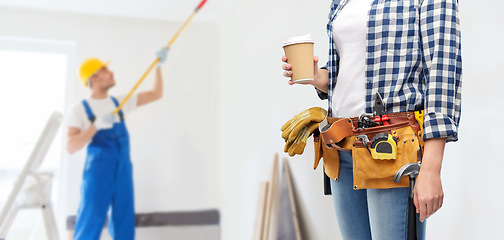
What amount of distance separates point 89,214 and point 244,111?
1146 millimetres

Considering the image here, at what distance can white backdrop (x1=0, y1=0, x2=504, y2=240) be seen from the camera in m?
1.42

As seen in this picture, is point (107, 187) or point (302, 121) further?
point (107, 187)

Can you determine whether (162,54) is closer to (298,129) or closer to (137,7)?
(137,7)

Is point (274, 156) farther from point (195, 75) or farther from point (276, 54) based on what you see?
point (195, 75)

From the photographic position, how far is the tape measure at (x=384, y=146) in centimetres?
54

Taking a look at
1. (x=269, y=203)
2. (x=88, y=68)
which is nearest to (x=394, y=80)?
(x=269, y=203)

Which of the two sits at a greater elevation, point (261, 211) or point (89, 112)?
point (89, 112)

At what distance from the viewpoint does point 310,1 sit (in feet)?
4.38

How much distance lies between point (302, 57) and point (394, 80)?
0.58ft

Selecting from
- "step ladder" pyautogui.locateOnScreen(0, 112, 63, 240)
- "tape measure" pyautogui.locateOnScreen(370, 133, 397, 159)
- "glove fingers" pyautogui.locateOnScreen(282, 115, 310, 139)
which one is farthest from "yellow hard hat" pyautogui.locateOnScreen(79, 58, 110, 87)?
"tape measure" pyautogui.locateOnScreen(370, 133, 397, 159)

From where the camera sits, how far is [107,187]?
2061mm

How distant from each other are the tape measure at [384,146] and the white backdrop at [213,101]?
0.69 m

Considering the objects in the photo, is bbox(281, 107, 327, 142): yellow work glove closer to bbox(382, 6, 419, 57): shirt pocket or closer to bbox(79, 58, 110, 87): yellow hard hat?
Result: bbox(382, 6, 419, 57): shirt pocket

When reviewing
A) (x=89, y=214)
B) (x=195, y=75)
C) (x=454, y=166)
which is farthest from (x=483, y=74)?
(x=89, y=214)
